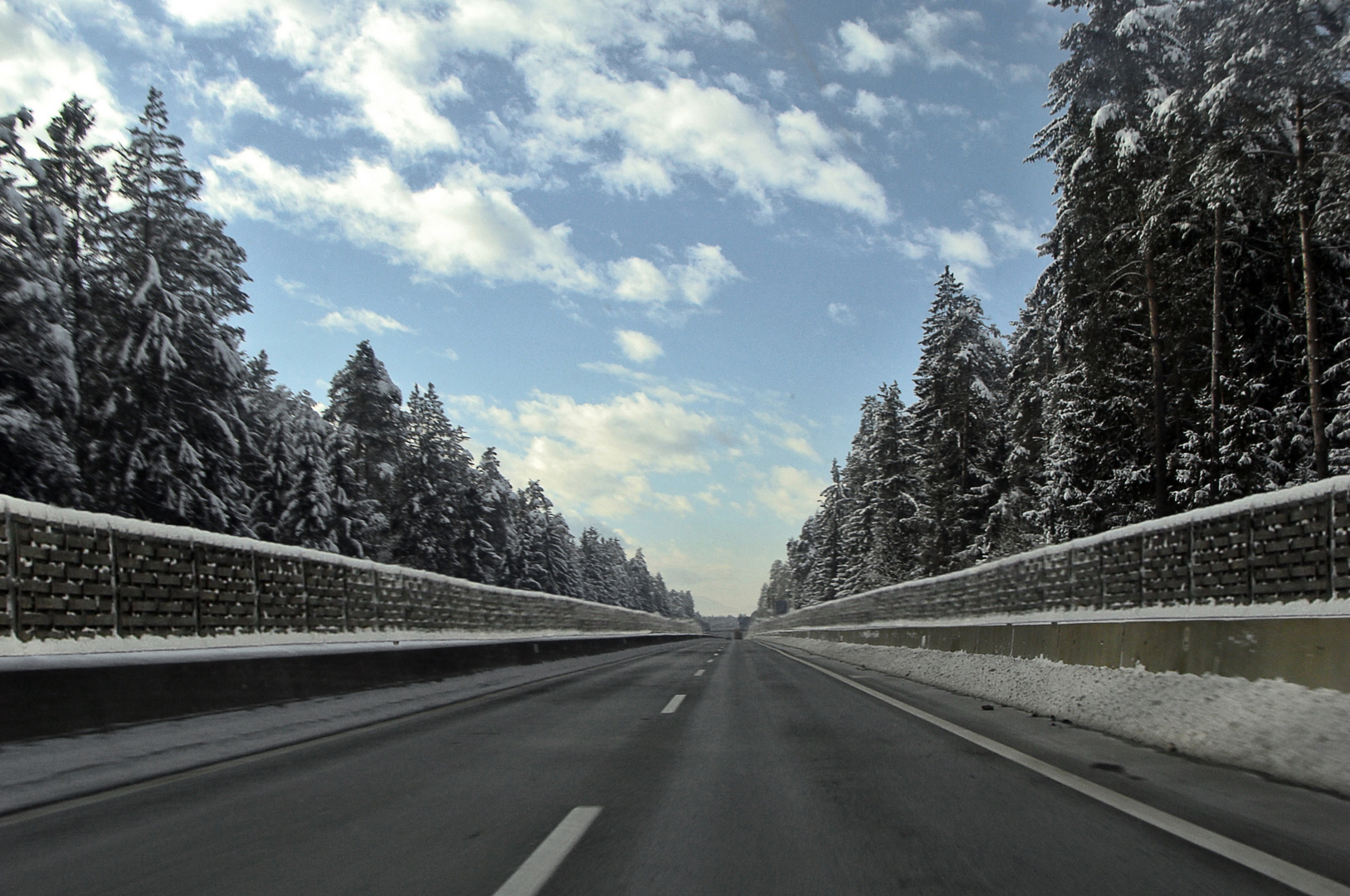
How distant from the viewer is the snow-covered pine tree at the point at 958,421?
1913 inches

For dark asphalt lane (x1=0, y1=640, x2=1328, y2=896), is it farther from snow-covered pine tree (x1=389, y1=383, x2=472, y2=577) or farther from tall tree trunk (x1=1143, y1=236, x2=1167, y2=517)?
snow-covered pine tree (x1=389, y1=383, x2=472, y2=577)

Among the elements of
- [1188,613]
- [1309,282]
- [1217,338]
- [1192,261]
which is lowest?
[1188,613]

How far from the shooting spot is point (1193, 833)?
411 cm

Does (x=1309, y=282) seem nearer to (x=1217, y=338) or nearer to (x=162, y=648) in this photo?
(x=1217, y=338)

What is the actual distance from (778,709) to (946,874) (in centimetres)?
674

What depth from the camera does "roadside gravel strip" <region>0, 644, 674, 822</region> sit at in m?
5.47

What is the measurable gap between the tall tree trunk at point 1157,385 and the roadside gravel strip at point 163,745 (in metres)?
22.9

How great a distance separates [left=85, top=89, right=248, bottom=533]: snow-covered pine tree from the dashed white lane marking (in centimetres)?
3032

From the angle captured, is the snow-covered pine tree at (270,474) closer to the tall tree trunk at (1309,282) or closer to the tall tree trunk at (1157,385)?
the tall tree trunk at (1157,385)

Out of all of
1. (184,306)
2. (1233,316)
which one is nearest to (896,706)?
(1233,316)

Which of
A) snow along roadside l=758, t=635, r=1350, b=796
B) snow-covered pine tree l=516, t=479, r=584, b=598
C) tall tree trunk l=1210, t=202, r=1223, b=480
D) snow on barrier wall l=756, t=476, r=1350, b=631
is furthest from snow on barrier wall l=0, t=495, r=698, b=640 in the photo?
snow-covered pine tree l=516, t=479, r=584, b=598

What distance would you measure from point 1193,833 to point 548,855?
293 centimetres

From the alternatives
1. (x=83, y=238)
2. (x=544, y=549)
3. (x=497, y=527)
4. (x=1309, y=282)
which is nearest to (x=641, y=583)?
(x=544, y=549)

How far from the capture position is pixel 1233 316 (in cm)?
2583
